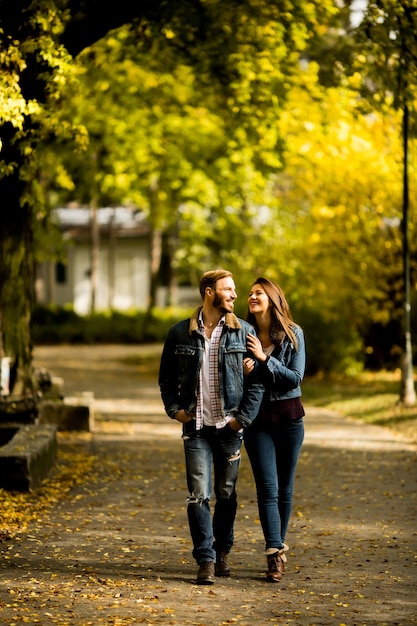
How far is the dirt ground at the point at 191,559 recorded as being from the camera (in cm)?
693

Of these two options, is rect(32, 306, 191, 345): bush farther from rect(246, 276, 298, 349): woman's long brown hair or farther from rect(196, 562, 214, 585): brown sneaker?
rect(196, 562, 214, 585): brown sneaker

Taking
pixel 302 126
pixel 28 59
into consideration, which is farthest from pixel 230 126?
pixel 28 59

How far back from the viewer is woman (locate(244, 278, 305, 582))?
25.5 feet

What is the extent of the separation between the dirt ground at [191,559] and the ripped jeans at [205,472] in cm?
29

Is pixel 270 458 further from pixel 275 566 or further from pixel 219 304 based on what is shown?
pixel 219 304

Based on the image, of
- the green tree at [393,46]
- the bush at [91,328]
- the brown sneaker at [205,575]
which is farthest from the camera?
the bush at [91,328]

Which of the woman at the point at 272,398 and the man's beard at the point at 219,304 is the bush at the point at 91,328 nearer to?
the woman at the point at 272,398

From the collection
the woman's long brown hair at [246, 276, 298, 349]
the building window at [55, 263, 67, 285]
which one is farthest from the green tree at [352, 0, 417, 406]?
the building window at [55, 263, 67, 285]

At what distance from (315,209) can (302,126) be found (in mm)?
1793

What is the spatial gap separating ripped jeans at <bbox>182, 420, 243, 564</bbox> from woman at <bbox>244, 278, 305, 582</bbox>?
0.18 metres

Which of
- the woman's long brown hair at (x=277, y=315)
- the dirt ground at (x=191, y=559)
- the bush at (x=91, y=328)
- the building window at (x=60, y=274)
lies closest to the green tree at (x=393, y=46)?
the dirt ground at (x=191, y=559)

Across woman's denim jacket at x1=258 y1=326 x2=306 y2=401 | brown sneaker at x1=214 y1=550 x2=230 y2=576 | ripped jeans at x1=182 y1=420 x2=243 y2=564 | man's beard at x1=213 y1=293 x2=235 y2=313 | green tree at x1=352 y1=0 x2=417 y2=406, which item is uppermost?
green tree at x1=352 y1=0 x2=417 y2=406

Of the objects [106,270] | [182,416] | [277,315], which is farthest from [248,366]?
[106,270]

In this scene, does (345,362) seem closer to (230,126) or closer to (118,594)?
(230,126)
